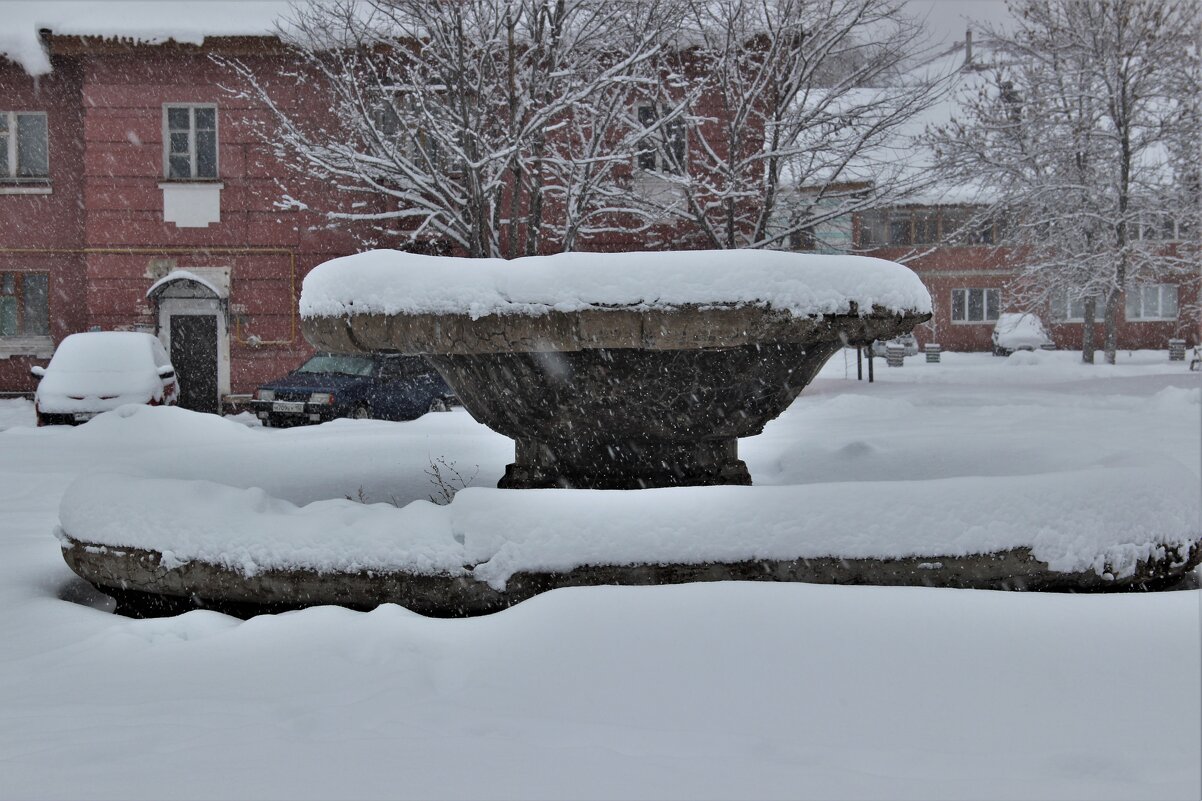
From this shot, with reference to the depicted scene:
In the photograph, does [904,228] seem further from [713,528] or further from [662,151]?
[713,528]

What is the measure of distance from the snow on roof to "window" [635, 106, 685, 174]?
5785 millimetres

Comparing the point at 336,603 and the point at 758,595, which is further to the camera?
the point at 336,603

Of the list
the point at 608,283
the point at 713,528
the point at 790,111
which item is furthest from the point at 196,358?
the point at 713,528

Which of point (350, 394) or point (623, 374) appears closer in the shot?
point (623, 374)

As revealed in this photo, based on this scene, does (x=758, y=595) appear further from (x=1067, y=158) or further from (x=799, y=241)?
(x=1067, y=158)

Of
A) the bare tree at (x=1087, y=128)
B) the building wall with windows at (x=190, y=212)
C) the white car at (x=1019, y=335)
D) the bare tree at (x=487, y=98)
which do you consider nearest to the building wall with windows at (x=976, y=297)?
the white car at (x=1019, y=335)

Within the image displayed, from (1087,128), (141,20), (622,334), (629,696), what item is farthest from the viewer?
(1087,128)

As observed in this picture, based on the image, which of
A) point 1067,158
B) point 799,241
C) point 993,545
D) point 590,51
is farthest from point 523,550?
point 1067,158

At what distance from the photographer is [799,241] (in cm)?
1439

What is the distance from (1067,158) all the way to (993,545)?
2045 cm

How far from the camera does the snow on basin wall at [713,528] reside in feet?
9.09

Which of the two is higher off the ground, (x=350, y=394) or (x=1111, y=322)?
(x=1111, y=322)

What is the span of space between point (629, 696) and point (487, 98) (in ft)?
37.2

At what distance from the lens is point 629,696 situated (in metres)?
2.21
